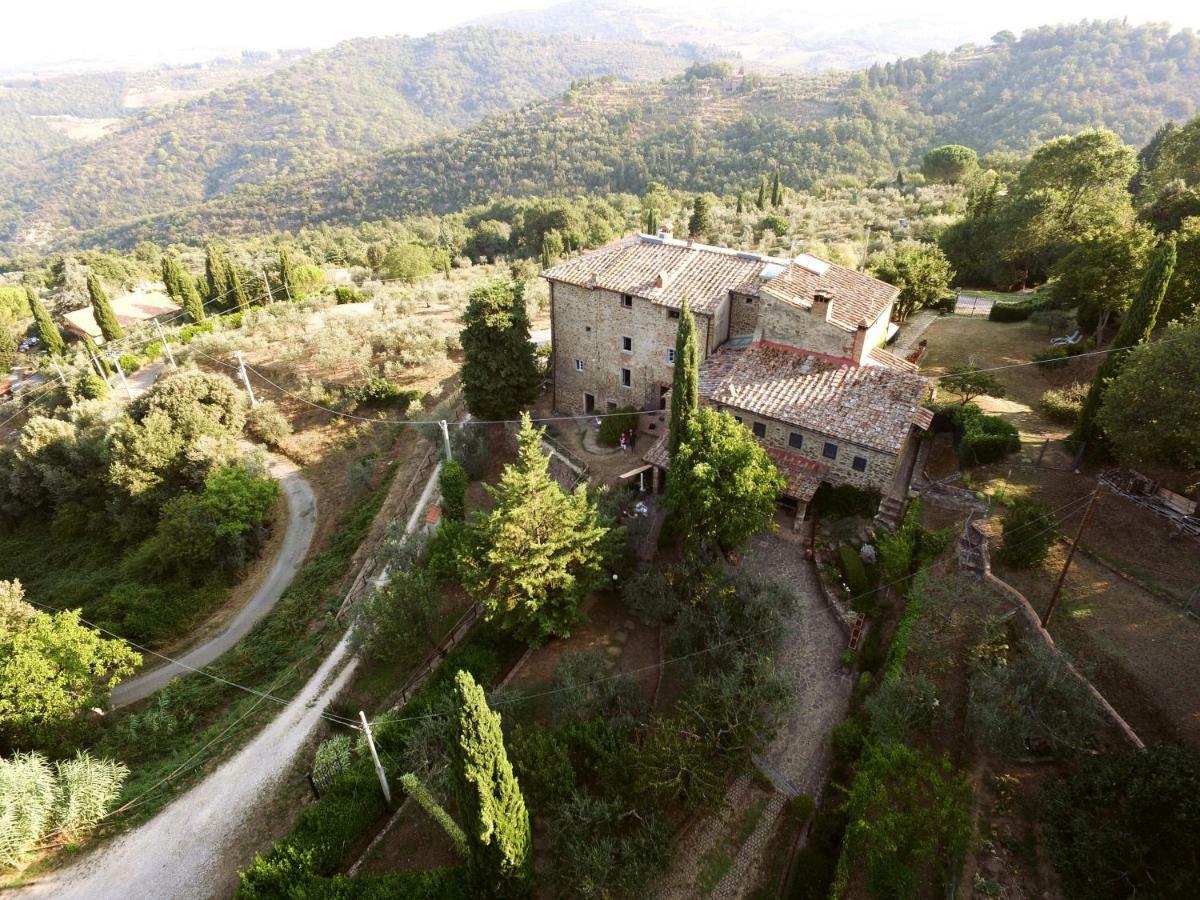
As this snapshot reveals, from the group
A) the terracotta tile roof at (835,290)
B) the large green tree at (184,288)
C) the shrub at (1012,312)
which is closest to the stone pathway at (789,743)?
the terracotta tile roof at (835,290)

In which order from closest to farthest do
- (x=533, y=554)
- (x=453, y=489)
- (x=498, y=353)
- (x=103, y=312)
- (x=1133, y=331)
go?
(x=533, y=554) < (x=1133, y=331) < (x=453, y=489) < (x=498, y=353) < (x=103, y=312)

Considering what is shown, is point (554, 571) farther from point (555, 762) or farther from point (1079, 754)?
point (1079, 754)

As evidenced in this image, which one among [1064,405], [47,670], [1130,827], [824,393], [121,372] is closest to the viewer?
[1130,827]

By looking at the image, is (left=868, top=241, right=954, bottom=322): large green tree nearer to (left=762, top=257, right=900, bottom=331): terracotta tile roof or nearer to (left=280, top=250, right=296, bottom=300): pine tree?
(left=762, top=257, right=900, bottom=331): terracotta tile roof

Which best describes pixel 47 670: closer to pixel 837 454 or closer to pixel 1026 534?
pixel 837 454

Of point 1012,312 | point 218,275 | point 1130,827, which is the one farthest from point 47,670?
point 218,275
